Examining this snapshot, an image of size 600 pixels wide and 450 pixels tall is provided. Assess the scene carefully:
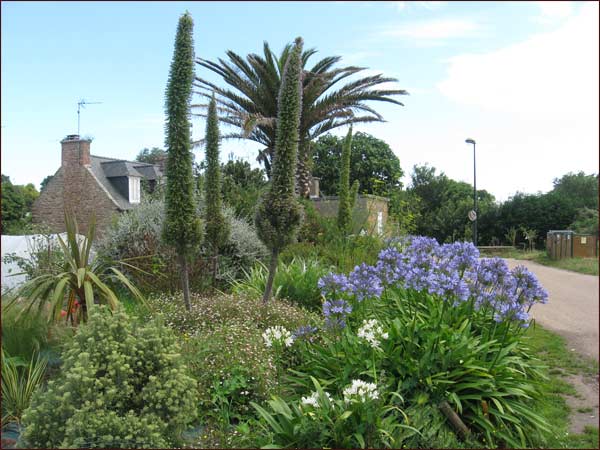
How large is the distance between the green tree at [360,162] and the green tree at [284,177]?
29.9m

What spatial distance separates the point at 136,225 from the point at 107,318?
6.64 m

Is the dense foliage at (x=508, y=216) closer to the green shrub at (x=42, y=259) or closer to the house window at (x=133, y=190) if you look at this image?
the house window at (x=133, y=190)

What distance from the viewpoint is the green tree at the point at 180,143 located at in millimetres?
5836

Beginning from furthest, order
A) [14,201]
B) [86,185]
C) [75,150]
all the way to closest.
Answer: [14,201], [75,150], [86,185]

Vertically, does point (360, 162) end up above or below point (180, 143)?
above

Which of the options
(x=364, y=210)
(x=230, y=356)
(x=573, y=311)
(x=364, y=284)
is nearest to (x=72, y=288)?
(x=230, y=356)

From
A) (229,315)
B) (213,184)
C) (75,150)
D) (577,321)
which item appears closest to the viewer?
(229,315)

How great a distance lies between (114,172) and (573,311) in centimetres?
2218

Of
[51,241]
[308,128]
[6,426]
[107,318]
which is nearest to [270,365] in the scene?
[107,318]

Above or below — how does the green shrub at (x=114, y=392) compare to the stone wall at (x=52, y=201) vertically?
below

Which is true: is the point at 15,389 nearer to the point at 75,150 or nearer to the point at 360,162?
the point at 75,150

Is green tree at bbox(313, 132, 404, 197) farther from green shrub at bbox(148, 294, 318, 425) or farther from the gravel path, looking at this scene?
green shrub at bbox(148, 294, 318, 425)

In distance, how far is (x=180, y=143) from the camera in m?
5.91

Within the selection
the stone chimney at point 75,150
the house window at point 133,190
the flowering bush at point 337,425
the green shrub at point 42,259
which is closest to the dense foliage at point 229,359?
the flowering bush at point 337,425
